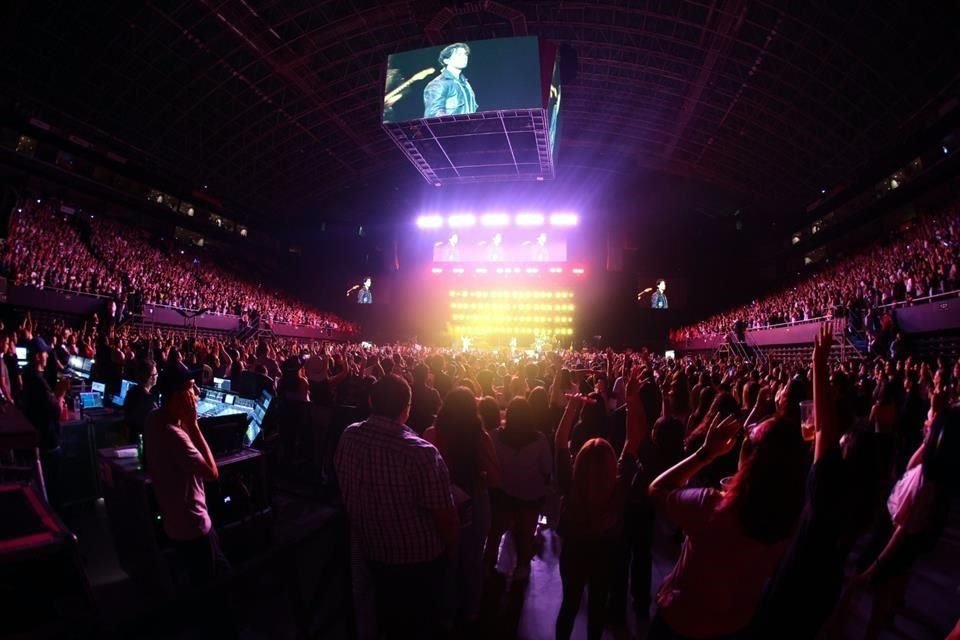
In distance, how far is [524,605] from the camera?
384 centimetres

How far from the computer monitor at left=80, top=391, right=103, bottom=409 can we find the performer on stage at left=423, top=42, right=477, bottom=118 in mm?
11858

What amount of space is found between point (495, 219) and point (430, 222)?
401 cm

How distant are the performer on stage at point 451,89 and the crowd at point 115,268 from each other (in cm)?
1319

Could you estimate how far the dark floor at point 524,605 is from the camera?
3.46 metres

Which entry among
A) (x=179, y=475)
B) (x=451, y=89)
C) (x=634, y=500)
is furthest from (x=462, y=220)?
(x=179, y=475)

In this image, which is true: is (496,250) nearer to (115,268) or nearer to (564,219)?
(564,219)

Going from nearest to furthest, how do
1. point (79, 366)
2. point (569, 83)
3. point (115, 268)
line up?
point (79, 366), point (115, 268), point (569, 83)

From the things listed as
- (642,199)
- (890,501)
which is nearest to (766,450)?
(890,501)

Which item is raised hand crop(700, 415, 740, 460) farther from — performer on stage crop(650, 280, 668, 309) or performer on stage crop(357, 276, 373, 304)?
performer on stage crop(357, 276, 373, 304)

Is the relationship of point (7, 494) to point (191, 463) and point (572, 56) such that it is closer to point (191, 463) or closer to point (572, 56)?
point (191, 463)

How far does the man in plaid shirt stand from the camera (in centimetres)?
232

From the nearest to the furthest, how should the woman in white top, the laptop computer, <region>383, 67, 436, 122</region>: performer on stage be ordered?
the woman in white top → the laptop computer → <region>383, 67, 436, 122</region>: performer on stage

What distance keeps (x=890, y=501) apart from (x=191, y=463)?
14.1 feet

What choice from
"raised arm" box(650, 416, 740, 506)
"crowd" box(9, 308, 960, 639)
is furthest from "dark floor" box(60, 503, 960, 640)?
"raised arm" box(650, 416, 740, 506)
